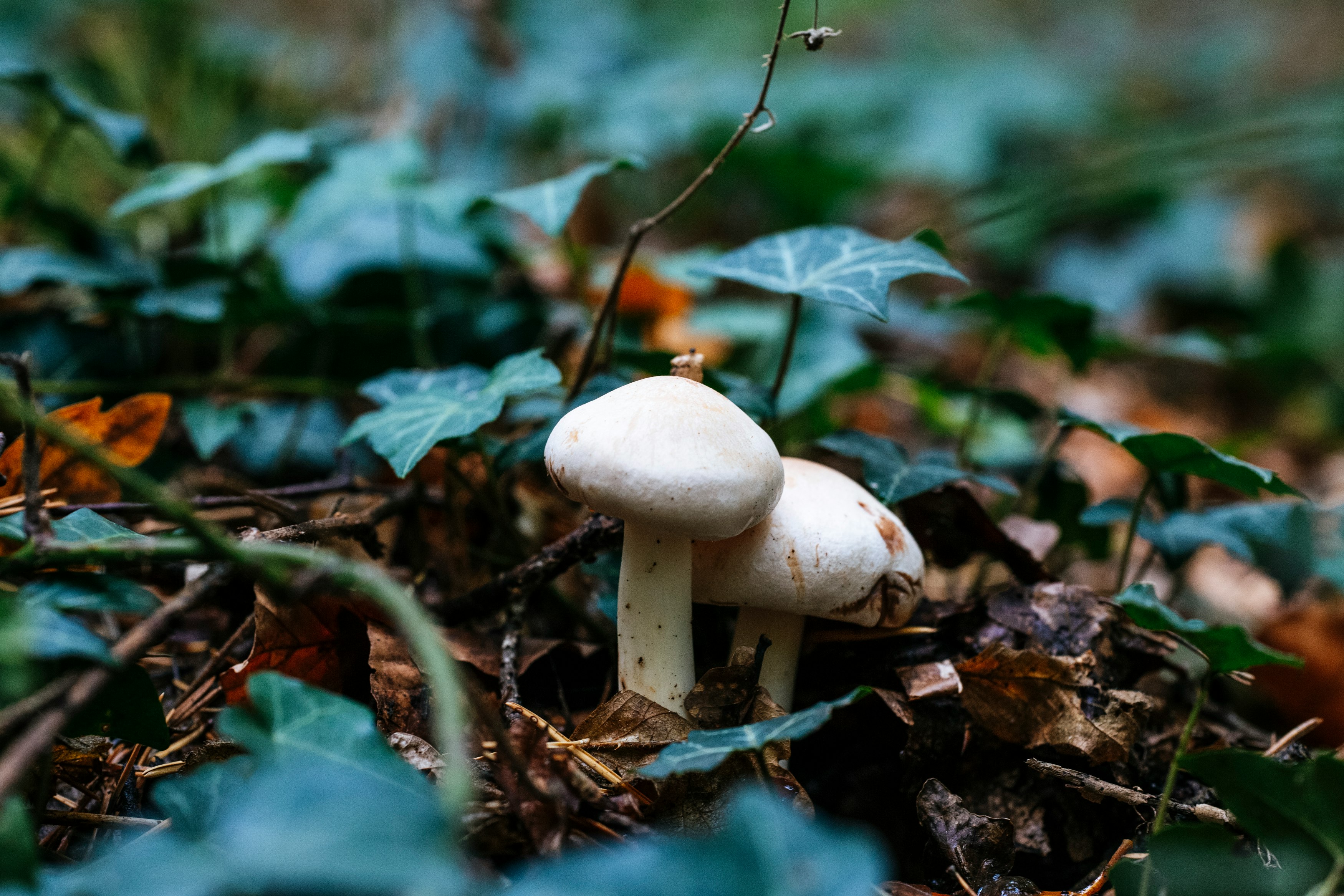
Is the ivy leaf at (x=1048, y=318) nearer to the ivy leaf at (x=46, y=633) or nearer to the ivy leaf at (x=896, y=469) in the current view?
the ivy leaf at (x=896, y=469)

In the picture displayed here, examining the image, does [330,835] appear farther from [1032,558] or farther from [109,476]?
[1032,558]

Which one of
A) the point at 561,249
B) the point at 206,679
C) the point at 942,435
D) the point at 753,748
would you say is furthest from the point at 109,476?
the point at 942,435

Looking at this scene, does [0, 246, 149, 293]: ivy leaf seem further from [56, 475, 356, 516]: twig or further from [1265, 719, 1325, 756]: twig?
[1265, 719, 1325, 756]: twig

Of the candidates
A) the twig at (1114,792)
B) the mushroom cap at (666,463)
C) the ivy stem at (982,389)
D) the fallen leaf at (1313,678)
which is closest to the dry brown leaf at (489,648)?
the mushroom cap at (666,463)

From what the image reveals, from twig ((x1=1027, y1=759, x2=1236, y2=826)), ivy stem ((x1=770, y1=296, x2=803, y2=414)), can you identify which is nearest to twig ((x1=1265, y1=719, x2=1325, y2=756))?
twig ((x1=1027, y1=759, x2=1236, y2=826))

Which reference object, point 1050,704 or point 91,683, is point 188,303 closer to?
point 91,683
